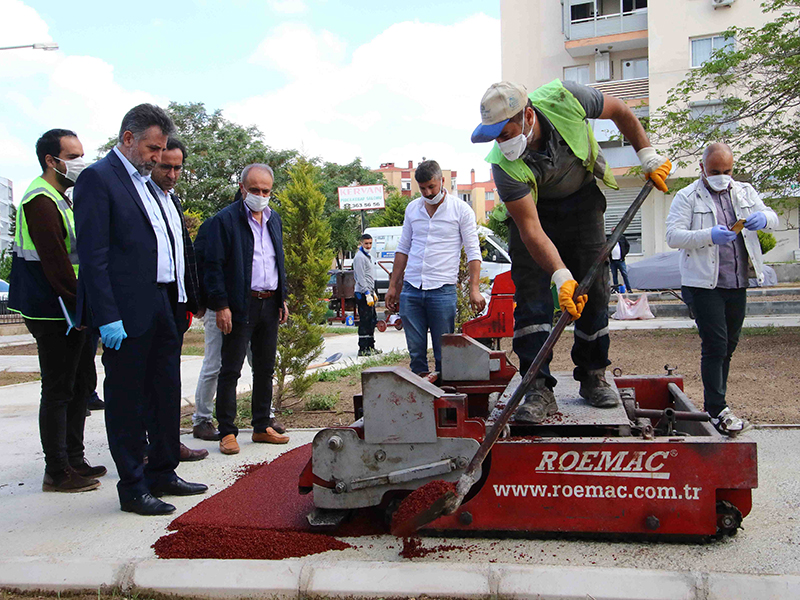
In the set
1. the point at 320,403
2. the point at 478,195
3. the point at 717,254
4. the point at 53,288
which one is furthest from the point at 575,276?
the point at 478,195

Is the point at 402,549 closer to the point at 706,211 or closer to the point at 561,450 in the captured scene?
the point at 561,450

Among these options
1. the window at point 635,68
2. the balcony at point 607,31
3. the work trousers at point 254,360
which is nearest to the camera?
the work trousers at point 254,360

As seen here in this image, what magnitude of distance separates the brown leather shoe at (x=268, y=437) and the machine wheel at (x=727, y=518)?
3275mm

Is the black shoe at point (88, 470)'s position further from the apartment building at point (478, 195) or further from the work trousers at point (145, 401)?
the apartment building at point (478, 195)

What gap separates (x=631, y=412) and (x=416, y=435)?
4.36ft

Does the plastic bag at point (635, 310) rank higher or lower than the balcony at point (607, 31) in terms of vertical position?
lower

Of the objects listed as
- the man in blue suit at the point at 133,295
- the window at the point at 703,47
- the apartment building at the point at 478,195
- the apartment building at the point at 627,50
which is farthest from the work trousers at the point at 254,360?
the apartment building at the point at 478,195

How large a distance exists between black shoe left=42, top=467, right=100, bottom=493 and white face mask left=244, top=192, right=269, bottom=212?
7.20 ft

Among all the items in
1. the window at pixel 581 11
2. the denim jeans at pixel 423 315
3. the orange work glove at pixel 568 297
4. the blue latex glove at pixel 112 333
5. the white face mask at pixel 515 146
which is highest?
the window at pixel 581 11

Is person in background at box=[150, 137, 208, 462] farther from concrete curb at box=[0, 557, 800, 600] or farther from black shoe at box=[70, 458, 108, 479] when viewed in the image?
concrete curb at box=[0, 557, 800, 600]

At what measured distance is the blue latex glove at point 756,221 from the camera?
4.75 metres

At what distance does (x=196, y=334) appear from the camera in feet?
56.3

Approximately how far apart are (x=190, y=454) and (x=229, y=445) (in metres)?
0.28

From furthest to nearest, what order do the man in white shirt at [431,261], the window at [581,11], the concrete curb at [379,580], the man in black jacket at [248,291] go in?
the window at [581,11]
the man in white shirt at [431,261]
the man in black jacket at [248,291]
the concrete curb at [379,580]
